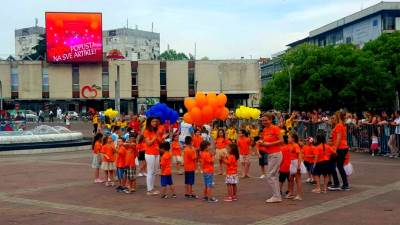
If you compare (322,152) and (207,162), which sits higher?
(322,152)

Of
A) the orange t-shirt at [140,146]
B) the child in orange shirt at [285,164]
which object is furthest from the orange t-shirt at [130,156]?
the child in orange shirt at [285,164]

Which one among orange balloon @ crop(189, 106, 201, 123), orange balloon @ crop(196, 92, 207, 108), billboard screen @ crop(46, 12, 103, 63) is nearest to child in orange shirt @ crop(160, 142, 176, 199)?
orange balloon @ crop(189, 106, 201, 123)

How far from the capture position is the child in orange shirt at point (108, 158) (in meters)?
14.4

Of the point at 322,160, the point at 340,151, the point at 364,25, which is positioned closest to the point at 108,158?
the point at 322,160

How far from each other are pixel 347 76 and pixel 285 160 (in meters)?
29.9

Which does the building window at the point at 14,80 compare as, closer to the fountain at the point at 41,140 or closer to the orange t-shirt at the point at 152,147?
the fountain at the point at 41,140

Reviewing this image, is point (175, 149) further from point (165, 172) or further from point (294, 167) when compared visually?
point (294, 167)

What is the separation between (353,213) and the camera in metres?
10.2

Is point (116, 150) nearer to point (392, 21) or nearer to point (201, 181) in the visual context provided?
point (201, 181)

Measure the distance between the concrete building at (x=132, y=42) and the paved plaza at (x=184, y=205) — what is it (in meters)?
106

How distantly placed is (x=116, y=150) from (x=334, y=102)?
97.2ft

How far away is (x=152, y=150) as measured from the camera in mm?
12656

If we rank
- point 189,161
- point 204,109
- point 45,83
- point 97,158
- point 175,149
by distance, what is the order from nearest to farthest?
point 189,161 → point 97,158 → point 175,149 → point 204,109 → point 45,83

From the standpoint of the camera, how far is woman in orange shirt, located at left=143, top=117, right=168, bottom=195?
12.6m
